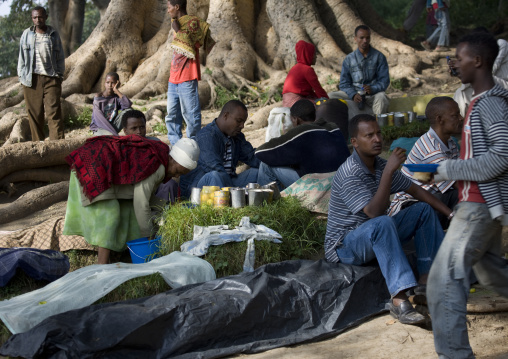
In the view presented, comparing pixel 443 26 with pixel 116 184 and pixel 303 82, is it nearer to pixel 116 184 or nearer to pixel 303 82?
pixel 303 82

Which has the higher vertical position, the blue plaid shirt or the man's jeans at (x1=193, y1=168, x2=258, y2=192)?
the blue plaid shirt

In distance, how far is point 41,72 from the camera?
8156mm

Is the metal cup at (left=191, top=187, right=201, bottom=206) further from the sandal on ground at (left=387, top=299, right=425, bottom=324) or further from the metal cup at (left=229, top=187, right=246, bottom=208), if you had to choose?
the sandal on ground at (left=387, top=299, right=425, bottom=324)

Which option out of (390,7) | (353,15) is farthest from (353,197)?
(390,7)

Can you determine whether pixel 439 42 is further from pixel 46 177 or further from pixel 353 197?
pixel 353 197

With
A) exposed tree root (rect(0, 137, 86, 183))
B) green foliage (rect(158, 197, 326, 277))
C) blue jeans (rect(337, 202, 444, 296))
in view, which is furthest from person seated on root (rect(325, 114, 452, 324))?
exposed tree root (rect(0, 137, 86, 183))

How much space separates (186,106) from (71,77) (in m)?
4.58

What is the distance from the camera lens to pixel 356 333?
368 cm

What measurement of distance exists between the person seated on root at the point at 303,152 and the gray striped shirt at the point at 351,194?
145 centimetres

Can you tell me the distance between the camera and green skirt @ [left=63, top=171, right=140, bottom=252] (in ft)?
15.3

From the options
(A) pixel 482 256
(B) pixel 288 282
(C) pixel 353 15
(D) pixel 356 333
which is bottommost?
(D) pixel 356 333

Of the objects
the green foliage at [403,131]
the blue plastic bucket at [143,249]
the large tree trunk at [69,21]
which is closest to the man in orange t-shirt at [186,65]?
the green foliage at [403,131]

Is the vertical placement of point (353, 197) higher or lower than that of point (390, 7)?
lower

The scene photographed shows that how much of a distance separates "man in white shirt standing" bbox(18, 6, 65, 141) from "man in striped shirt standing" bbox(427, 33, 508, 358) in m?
6.57
